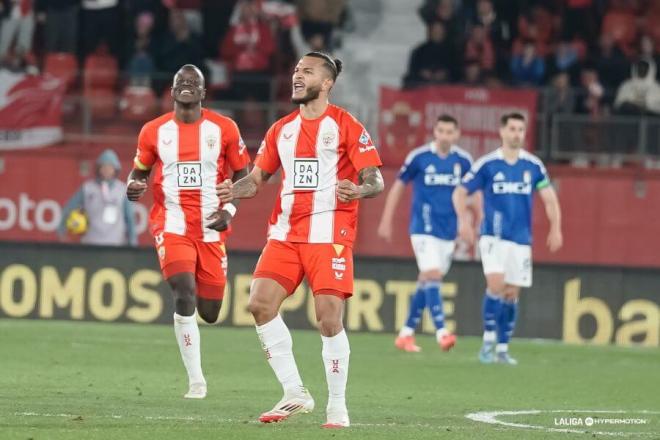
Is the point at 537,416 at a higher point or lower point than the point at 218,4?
lower

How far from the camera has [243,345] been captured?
17.4 m

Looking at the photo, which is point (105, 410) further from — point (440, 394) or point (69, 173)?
point (69, 173)

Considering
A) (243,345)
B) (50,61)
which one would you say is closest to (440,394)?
(243,345)

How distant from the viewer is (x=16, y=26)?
24.0m

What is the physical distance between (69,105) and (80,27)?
2973mm

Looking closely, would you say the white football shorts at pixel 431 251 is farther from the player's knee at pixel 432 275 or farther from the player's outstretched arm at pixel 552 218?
the player's outstretched arm at pixel 552 218

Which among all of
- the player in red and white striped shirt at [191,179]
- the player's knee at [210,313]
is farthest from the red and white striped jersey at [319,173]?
the player's knee at [210,313]

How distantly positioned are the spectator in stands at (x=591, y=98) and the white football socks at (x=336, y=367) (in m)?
13.2

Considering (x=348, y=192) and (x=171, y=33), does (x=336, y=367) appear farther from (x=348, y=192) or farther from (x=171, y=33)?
(x=171, y=33)

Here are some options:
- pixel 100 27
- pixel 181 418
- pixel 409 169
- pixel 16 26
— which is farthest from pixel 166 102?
pixel 181 418

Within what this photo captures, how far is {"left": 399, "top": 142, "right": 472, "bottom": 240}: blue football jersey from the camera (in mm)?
17516

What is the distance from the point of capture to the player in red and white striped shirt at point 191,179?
1227cm

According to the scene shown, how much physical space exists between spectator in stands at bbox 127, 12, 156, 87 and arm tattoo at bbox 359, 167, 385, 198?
45.7 feet

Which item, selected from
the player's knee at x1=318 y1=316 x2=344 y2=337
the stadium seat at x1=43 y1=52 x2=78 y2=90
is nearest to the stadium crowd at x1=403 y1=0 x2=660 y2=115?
the stadium seat at x1=43 y1=52 x2=78 y2=90
